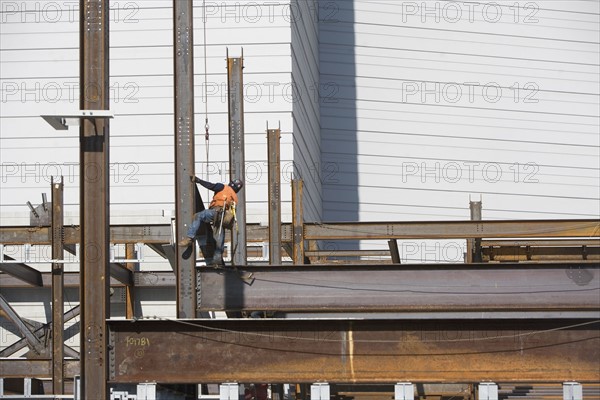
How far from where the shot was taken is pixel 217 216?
57.3 feet

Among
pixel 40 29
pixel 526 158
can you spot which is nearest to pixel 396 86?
pixel 526 158

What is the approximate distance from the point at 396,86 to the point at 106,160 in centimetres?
2302

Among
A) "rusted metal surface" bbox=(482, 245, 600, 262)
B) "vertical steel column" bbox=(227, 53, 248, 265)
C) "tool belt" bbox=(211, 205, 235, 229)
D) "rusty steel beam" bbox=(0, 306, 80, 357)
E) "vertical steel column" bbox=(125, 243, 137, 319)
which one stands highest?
"vertical steel column" bbox=(227, 53, 248, 265)

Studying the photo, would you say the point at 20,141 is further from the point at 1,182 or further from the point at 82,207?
the point at 82,207

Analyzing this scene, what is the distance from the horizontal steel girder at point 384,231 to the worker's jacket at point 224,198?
6636 millimetres

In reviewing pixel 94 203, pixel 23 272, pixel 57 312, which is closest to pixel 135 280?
pixel 23 272

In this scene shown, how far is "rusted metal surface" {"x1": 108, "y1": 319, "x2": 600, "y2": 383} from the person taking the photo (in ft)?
49.4

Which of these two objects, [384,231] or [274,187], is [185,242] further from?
[274,187]

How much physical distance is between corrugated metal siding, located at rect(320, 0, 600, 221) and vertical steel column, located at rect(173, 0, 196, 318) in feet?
65.6

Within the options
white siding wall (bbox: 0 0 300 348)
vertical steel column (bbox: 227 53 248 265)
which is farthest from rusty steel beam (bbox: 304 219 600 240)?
white siding wall (bbox: 0 0 300 348)

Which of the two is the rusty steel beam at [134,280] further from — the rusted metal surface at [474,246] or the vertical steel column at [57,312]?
the rusted metal surface at [474,246]

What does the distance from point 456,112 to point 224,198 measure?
2042cm

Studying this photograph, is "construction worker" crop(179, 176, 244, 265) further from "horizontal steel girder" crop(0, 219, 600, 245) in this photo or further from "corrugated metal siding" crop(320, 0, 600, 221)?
"corrugated metal siding" crop(320, 0, 600, 221)

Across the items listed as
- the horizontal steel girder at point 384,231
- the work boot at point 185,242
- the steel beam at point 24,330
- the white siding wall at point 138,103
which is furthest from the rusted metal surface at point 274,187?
the work boot at point 185,242
